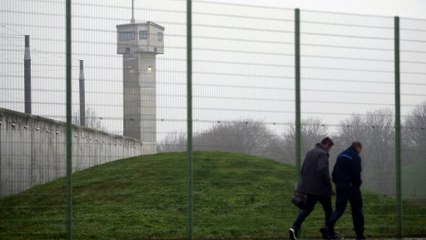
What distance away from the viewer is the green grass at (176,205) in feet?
38.6

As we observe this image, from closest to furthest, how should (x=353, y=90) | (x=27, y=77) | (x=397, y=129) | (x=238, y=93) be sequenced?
1. (x=27, y=77)
2. (x=238, y=93)
3. (x=353, y=90)
4. (x=397, y=129)

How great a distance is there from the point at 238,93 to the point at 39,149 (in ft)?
11.6

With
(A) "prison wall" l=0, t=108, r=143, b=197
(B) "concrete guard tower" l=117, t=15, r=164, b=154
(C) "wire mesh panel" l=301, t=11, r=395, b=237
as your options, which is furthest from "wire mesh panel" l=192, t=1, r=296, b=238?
(A) "prison wall" l=0, t=108, r=143, b=197

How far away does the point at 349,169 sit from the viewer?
1218 centimetres

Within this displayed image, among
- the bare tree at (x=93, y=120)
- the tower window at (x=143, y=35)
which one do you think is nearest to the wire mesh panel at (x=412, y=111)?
the tower window at (x=143, y=35)

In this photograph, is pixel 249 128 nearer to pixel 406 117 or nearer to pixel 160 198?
pixel 160 198

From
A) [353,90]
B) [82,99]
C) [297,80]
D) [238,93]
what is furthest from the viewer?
[353,90]

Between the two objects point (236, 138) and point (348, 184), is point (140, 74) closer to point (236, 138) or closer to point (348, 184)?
point (236, 138)

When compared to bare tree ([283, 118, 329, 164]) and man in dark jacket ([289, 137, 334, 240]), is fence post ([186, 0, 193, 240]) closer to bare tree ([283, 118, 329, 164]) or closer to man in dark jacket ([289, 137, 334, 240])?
man in dark jacket ([289, 137, 334, 240])

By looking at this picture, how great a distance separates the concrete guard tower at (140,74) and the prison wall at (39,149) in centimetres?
36

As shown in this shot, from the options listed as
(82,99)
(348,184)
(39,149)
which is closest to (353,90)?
(348,184)

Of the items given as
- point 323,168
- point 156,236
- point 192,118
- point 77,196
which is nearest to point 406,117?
point 323,168

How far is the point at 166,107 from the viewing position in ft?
39.9

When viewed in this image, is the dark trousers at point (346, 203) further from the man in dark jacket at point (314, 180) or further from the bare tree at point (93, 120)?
the bare tree at point (93, 120)
